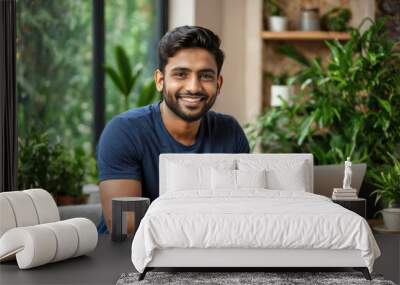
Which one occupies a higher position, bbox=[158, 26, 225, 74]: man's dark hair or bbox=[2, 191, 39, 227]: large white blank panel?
bbox=[158, 26, 225, 74]: man's dark hair

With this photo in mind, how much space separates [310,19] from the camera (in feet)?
28.4

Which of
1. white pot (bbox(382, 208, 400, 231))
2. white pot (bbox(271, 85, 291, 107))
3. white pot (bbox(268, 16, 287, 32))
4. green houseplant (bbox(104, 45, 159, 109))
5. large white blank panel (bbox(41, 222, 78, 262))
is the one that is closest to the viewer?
large white blank panel (bbox(41, 222, 78, 262))

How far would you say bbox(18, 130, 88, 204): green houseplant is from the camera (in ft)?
22.4

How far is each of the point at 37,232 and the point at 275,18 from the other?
4.88 metres

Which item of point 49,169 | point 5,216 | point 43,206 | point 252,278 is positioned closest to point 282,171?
point 252,278

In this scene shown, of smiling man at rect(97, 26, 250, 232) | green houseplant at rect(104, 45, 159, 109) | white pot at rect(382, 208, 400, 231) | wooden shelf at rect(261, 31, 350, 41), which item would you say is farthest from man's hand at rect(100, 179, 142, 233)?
wooden shelf at rect(261, 31, 350, 41)

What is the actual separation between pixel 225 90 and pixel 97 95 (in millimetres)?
1333

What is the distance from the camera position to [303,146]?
8109 mm

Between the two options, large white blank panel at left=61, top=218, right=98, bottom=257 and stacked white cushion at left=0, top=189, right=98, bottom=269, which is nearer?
stacked white cushion at left=0, top=189, right=98, bottom=269

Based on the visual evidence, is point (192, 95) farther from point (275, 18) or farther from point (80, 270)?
point (275, 18)

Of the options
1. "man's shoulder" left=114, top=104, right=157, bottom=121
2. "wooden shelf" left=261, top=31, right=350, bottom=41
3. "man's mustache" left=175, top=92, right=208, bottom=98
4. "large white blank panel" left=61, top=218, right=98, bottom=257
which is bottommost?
"large white blank panel" left=61, top=218, right=98, bottom=257

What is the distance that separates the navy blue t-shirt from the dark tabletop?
1.46 ft

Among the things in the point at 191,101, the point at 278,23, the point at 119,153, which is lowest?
the point at 119,153

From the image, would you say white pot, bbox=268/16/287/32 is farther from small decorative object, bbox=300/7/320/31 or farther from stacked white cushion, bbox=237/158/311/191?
stacked white cushion, bbox=237/158/311/191
